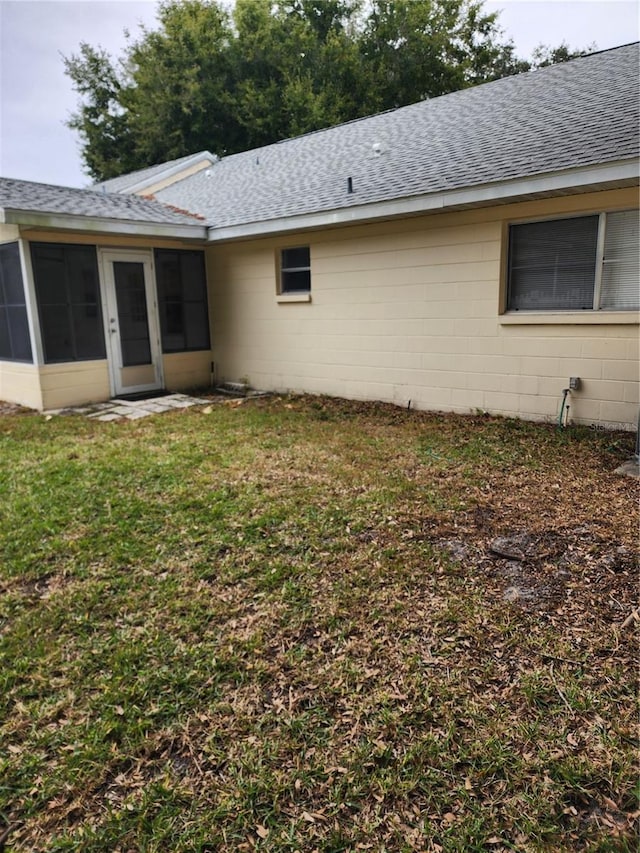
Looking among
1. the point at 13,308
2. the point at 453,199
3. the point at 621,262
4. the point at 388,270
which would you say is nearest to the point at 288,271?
the point at 388,270

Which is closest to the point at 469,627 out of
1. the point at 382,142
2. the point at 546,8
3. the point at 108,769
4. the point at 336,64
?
the point at 108,769

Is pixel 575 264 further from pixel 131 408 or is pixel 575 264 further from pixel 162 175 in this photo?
pixel 162 175

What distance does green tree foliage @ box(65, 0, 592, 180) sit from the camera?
67.5ft

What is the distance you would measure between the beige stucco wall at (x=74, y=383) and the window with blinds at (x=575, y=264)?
562cm

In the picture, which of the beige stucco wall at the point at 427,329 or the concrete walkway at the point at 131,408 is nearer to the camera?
the beige stucco wall at the point at 427,329

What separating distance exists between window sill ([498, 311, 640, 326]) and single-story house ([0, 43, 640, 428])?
0.6 inches

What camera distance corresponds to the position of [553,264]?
599 centimetres

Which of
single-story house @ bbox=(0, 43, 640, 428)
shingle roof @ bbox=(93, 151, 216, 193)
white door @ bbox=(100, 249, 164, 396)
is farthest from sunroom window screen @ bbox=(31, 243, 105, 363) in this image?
shingle roof @ bbox=(93, 151, 216, 193)

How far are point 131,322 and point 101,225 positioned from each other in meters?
1.48

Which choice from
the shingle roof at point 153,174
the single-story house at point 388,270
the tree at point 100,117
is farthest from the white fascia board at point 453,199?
the tree at point 100,117

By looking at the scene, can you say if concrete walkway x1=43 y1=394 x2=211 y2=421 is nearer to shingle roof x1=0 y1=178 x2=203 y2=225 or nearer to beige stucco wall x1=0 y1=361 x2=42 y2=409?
beige stucco wall x1=0 y1=361 x2=42 y2=409

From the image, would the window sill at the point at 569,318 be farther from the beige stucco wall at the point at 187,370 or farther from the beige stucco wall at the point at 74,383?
the beige stucco wall at the point at 74,383

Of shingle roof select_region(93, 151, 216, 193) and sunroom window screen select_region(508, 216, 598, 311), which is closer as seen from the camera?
sunroom window screen select_region(508, 216, 598, 311)

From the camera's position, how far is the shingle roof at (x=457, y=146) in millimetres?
5984
